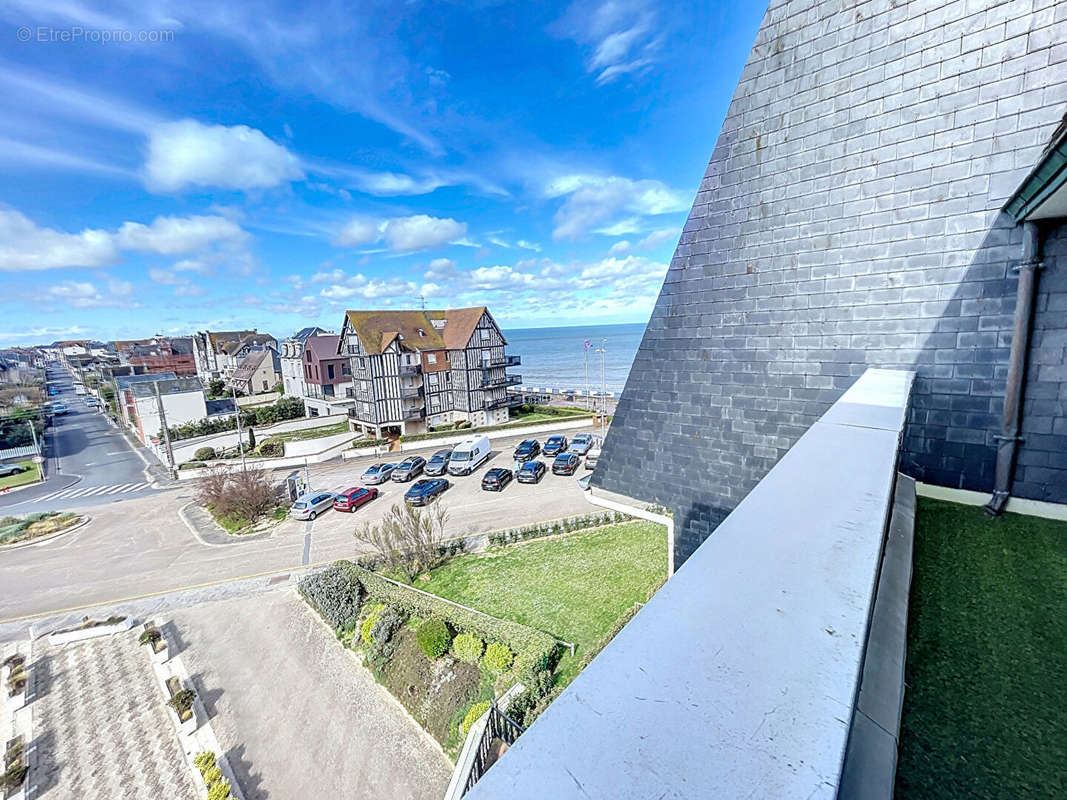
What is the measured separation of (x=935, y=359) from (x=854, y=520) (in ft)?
14.7

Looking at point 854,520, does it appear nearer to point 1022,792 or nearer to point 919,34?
point 1022,792

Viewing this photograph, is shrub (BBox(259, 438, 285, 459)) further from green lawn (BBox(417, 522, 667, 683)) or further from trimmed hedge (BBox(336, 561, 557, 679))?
green lawn (BBox(417, 522, 667, 683))

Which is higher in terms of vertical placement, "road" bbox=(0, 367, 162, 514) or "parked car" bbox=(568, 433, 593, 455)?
"parked car" bbox=(568, 433, 593, 455)

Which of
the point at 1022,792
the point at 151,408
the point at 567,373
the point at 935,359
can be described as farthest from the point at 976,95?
the point at 567,373

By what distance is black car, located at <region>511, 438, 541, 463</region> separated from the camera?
25031 millimetres

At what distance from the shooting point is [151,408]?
3070cm

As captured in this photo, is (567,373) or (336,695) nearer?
(336,695)

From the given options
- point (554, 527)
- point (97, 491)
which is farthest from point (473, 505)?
point (97, 491)

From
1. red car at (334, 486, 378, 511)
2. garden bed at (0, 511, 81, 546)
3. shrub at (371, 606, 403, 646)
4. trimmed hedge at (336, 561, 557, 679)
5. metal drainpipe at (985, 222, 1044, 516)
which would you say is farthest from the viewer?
red car at (334, 486, 378, 511)

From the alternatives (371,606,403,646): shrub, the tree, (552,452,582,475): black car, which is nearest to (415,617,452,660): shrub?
(371,606,403,646): shrub

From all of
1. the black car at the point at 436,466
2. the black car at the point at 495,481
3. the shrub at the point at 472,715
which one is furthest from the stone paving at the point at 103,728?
the black car at the point at 436,466

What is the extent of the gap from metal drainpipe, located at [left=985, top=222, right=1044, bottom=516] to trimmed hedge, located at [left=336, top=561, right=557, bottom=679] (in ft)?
26.3

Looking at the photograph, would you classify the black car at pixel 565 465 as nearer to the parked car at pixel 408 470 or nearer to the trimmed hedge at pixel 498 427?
the parked car at pixel 408 470

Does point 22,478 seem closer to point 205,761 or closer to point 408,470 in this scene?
point 408,470
